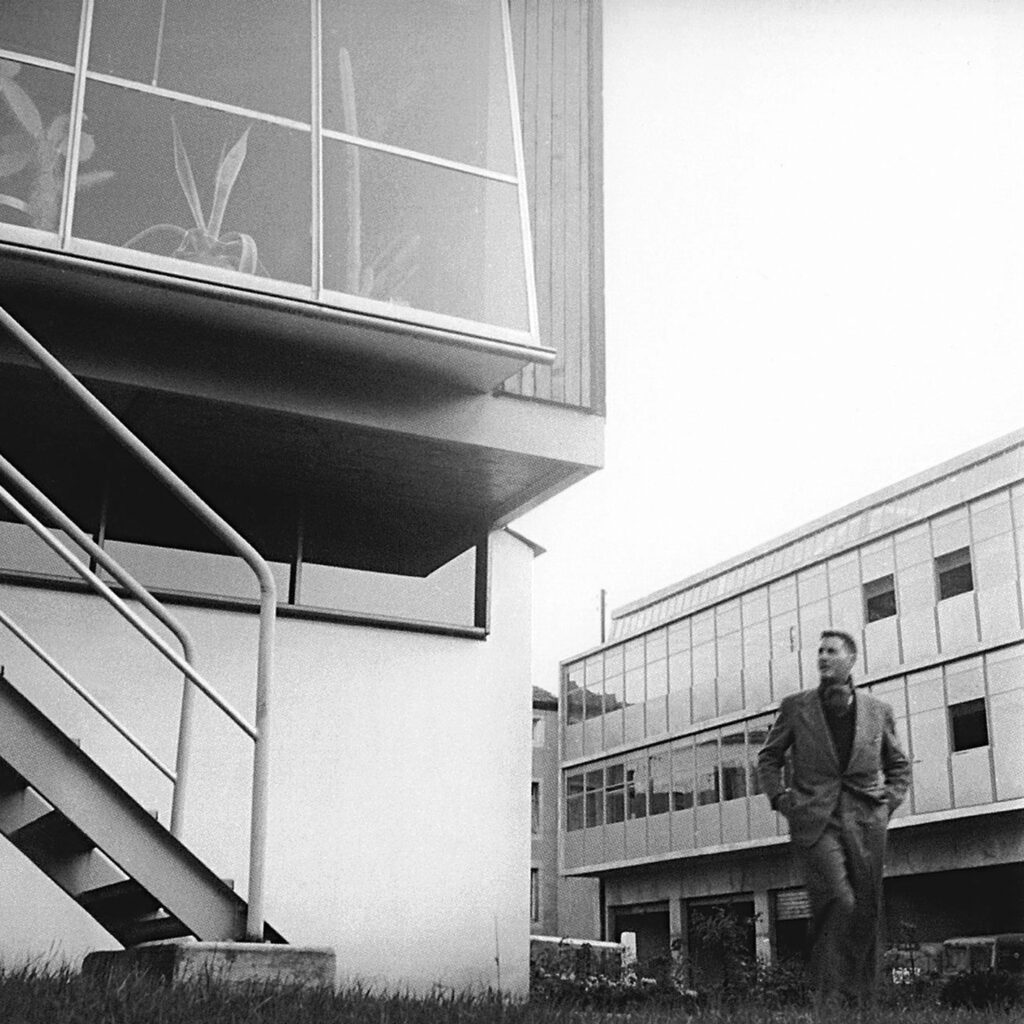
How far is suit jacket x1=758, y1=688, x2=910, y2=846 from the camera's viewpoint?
655 centimetres

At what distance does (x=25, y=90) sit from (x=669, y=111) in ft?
25.1

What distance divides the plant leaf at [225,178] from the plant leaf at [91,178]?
63 centimetres

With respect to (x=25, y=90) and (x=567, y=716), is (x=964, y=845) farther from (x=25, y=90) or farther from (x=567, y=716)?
(x=25, y=90)

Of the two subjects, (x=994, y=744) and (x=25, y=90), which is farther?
(x=994, y=744)

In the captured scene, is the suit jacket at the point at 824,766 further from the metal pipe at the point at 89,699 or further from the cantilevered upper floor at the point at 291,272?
the cantilevered upper floor at the point at 291,272

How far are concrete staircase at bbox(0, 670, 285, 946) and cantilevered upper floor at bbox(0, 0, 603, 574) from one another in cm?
313

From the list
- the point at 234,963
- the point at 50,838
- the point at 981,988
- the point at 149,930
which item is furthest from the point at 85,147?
the point at 981,988

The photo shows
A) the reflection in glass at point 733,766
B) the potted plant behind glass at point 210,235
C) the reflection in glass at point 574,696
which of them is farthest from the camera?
the reflection in glass at point 574,696

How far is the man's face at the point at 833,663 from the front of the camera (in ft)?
21.8

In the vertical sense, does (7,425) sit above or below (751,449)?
below

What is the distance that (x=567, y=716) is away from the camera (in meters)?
59.8

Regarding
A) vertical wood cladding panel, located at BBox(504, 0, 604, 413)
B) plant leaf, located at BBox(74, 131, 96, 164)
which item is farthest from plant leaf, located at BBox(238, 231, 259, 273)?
vertical wood cladding panel, located at BBox(504, 0, 604, 413)

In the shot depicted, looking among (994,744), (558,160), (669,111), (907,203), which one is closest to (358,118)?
(558,160)

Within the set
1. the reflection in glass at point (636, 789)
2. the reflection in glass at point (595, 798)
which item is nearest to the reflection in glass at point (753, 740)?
the reflection in glass at point (636, 789)
